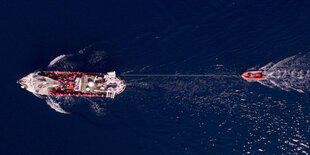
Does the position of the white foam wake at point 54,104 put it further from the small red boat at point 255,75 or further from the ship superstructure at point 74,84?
the small red boat at point 255,75

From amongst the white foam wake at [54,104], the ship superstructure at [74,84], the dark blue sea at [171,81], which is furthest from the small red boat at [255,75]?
the white foam wake at [54,104]

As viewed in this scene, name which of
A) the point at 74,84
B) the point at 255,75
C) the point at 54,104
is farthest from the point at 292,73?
the point at 54,104

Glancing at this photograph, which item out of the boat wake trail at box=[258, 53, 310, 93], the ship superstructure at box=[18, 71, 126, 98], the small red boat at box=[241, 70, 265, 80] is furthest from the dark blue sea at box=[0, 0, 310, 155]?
the ship superstructure at box=[18, 71, 126, 98]

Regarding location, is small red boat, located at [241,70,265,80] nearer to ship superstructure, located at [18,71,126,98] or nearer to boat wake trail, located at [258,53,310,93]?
boat wake trail, located at [258,53,310,93]

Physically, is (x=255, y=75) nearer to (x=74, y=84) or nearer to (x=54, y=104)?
(x=74, y=84)

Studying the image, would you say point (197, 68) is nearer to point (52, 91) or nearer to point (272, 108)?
point (272, 108)
